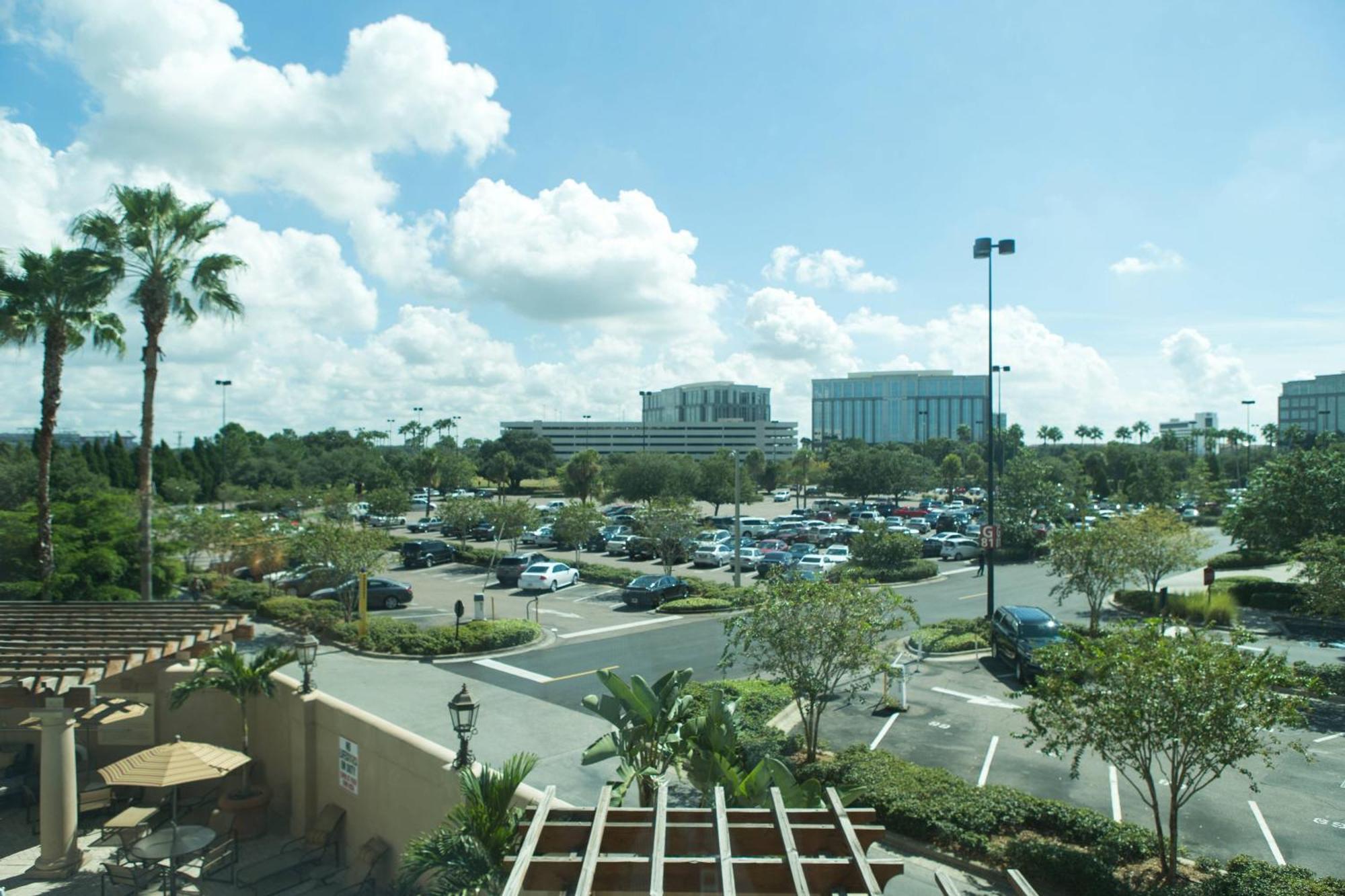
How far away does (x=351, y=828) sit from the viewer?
41.0 ft

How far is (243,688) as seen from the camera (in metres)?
14.0

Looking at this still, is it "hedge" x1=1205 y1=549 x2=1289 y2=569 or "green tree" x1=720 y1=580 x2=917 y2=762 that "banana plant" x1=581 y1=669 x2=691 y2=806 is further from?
"hedge" x1=1205 y1=549 x2=1289 y2=569

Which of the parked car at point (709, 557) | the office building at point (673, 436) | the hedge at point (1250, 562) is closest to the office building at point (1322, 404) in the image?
the office building at point (673, 436)

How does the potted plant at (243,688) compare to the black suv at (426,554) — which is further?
the black suv at (426,554)

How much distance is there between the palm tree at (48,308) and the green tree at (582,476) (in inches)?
1597

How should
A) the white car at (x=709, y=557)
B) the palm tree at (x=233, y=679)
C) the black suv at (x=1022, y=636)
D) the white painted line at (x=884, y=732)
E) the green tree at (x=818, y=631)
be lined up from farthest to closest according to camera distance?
the white car at (x=709, y=557), the black suv at (x=1022, y=636), the white painted line at (x=884, y=732), the palm tree at (x=233, y=679), the green tree at (x=818, y=631)

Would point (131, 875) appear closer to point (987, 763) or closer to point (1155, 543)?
point (987, 763)

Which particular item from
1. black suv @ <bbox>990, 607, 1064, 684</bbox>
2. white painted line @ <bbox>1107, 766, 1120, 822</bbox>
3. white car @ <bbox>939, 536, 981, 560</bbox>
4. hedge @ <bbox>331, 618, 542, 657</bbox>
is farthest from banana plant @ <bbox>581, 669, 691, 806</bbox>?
white car @ <bbox>939, 536, 981, 560</bbox>

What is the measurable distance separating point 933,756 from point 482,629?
14121 mm

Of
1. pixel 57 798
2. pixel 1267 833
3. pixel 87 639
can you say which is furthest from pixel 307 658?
pixel 1267 833

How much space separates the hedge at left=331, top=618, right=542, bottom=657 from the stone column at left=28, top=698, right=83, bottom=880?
10.9 metres

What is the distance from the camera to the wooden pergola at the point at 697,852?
15.0ft

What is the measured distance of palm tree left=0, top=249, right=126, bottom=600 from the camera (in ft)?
70.8

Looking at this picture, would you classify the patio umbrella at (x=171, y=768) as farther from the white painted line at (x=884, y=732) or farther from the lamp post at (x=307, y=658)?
the white painted line at (x=884, y=732)
